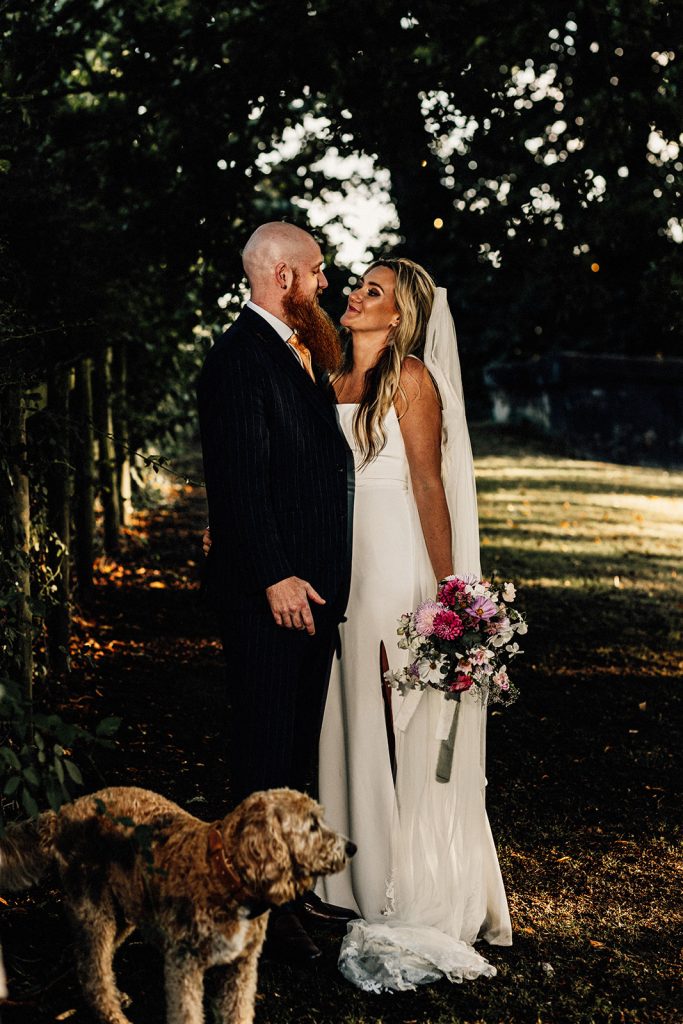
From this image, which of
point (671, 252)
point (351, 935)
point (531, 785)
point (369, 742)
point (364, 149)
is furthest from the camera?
point (671, 252)

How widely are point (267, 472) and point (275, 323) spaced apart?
0.54m

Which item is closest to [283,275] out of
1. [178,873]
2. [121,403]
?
[178,873]

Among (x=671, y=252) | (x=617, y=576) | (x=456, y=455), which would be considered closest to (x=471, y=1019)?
(x=456, y=455)

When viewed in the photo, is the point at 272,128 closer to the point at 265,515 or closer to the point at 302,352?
the point at 302,352

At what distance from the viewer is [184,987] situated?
312 centimetres

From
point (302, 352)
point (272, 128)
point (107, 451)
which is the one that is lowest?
point (107, 451)

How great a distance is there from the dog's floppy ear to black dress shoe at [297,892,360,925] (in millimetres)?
1193

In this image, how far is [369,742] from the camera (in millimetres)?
4238

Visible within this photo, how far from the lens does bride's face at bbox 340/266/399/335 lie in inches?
169

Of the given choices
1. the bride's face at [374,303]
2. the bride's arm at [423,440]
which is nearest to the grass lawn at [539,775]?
the bride's arm at [423,440]

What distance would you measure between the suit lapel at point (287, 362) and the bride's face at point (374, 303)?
540 mm

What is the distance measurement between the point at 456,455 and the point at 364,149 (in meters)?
4.50

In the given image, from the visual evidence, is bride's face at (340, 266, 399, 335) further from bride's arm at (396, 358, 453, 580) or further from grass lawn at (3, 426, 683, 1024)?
grass lawn at (3, 426, 683, 1024)

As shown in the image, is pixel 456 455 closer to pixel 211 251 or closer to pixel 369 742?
pixel 369 742
